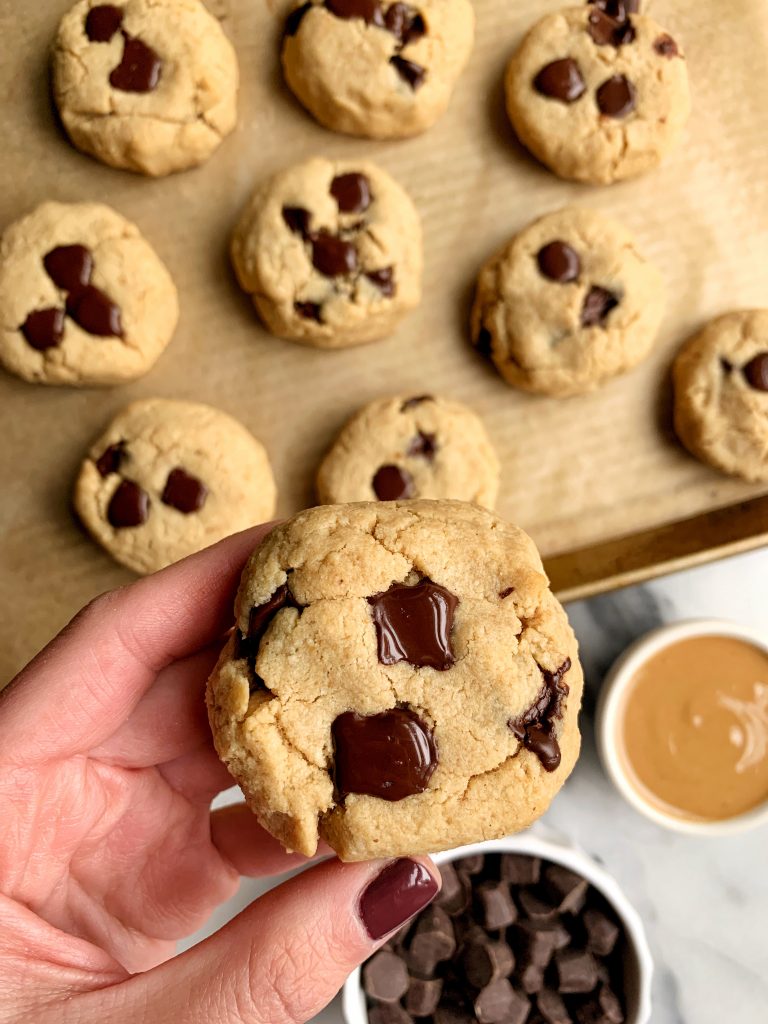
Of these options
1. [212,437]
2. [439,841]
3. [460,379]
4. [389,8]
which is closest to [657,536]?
[460,379]

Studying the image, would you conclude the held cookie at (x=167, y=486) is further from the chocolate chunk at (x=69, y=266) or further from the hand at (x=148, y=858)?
the hand at (x=148, y=858)

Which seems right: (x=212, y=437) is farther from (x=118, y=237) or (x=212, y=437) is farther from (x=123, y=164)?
(x=123, y=164)

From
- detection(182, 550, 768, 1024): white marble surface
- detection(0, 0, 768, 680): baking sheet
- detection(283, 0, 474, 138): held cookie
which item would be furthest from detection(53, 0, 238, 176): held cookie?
detection(182, 550, 768, 1024): white marble surface

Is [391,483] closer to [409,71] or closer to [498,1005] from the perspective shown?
[409,71]

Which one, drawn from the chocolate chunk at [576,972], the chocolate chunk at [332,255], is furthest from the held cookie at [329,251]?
the chocolate chunk at [576,972]

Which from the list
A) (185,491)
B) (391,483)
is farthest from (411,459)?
(185,491)
